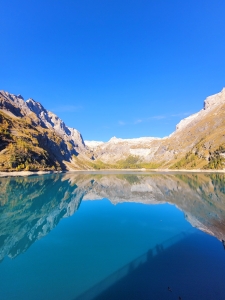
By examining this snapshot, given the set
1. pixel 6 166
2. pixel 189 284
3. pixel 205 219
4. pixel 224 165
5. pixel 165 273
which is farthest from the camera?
pixel 224 165

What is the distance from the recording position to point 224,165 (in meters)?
192

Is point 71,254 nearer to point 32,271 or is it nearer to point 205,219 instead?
point 32,271

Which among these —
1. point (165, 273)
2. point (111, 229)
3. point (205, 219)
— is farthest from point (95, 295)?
point (205, 219)

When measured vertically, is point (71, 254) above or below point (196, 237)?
above

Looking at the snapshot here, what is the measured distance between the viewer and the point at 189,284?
13.7 meters

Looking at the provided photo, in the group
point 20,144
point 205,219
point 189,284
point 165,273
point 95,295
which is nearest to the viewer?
point 95,295

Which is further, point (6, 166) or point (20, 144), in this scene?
point (20, 144)

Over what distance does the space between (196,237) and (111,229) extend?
11121mm

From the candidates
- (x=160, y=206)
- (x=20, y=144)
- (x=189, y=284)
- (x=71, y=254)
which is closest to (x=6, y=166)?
(x=20, y=144)

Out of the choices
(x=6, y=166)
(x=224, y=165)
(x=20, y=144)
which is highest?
(x=20, y=144)

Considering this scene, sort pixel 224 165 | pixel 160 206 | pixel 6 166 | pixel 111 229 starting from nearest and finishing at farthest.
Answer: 1. pixel 111 229
2. pixel 160 206
3. pixel 6 166
4. pixel 224 165

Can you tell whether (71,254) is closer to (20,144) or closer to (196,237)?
(196,237)

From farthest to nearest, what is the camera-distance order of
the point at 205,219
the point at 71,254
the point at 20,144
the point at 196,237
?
1. the point at 20,144
2. the point at 205,219
3. the point at 196,237
4. the point at 71,254

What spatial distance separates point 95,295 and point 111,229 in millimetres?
15158
